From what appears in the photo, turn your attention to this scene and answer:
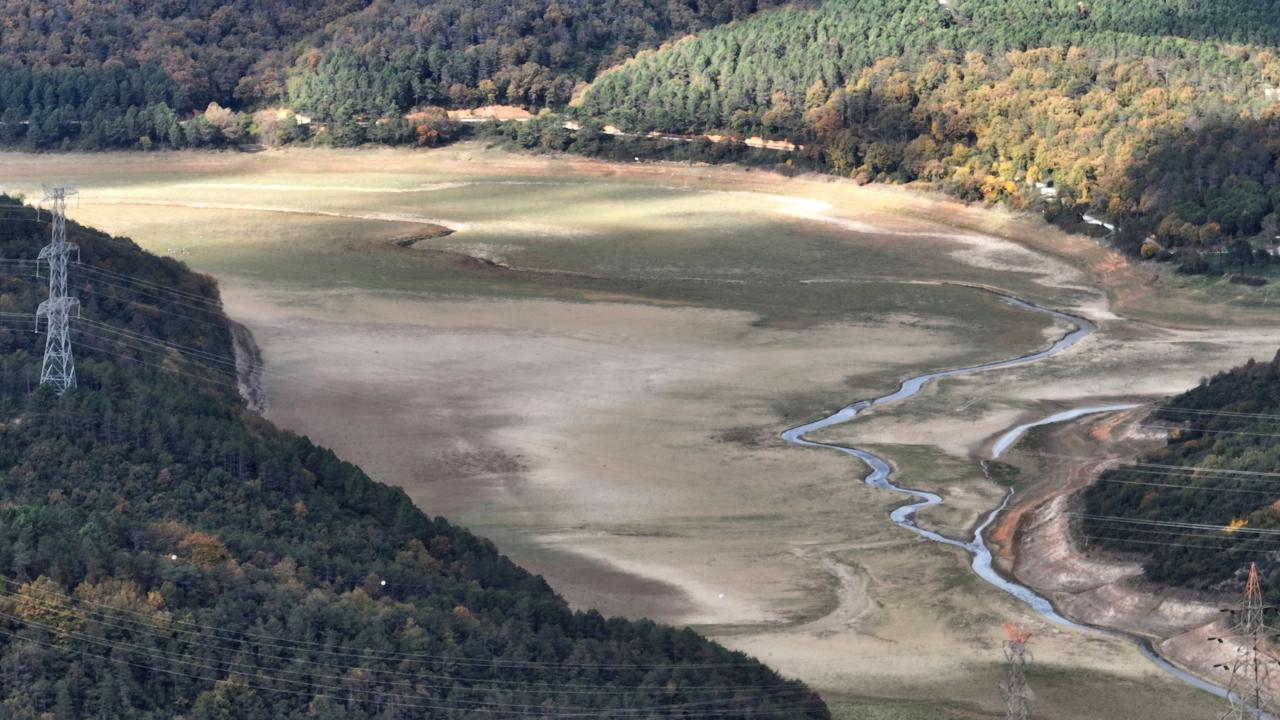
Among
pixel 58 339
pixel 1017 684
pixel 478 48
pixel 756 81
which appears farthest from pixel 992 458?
pixel 478 48

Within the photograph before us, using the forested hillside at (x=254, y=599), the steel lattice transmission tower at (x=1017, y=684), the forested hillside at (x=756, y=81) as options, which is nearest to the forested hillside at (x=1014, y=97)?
the forested hillside at (x=756, y=81)

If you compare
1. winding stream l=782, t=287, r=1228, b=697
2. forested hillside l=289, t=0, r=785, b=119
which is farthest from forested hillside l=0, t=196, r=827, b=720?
forested hillside l=289, t=0, r=785, b=119

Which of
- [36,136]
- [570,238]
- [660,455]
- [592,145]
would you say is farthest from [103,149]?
[660,455]

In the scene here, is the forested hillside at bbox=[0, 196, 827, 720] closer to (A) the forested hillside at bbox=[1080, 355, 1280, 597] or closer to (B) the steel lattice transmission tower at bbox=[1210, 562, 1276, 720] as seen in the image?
(B) the steel lattice transmission tower at bbox=[1210, 562, 1276, 720]

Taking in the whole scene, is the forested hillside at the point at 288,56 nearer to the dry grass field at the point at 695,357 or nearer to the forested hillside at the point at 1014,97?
the dry grass field at the point at 695,357

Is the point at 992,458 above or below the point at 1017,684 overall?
below

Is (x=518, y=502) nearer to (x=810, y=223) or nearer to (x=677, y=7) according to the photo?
(x=810, y=223)

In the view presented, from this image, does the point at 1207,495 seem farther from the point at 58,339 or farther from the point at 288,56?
the point at 288,56
